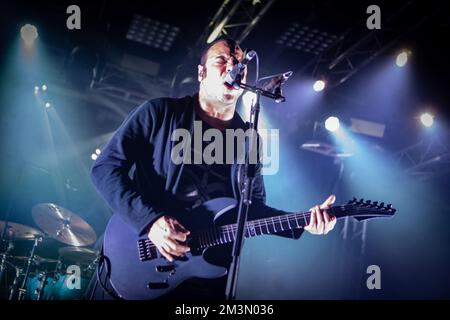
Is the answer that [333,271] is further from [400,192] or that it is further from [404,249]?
→ [400,192]

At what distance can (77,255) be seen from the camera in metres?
6.02

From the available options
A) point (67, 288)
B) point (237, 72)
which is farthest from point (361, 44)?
point (67, 288)

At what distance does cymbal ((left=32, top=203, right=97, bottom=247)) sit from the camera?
19.6 feet

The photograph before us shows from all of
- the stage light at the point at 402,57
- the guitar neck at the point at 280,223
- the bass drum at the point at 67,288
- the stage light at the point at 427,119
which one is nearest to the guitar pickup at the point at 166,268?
the guitar neck at the point at 280,223

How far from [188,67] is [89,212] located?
4.40m

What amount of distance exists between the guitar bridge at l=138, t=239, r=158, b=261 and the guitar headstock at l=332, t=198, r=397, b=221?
138 cm

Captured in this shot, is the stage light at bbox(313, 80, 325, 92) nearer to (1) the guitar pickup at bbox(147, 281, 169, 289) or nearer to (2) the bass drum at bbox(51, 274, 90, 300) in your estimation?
(2) the bass drum at bbox(51, 274, 90, 300)

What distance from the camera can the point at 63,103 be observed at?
32.9 ft

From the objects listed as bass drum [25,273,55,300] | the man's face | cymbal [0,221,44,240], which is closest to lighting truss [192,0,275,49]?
the man's face

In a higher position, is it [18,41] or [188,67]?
[18,41]

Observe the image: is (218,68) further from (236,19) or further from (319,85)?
(319,85)
